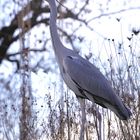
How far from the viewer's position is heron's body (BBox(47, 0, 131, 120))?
6.00m

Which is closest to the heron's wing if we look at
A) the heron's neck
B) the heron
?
the heron

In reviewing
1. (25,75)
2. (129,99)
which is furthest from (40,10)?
(129,99)

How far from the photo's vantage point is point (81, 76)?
610cm

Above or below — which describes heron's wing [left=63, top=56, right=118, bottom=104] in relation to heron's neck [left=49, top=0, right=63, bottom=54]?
below

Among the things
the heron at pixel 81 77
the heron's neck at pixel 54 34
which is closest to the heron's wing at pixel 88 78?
the heron at pixel 81 77

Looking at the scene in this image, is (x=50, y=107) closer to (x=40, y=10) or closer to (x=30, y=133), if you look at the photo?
(x=30, y=133)

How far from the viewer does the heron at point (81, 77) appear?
6.00m

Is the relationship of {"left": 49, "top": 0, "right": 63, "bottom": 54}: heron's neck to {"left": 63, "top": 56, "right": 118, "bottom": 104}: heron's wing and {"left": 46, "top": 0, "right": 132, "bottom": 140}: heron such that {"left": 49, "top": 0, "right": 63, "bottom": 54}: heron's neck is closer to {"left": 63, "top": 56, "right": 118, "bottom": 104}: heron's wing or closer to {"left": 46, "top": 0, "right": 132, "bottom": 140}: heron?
{"left": 46, "top": 0, "right": 132, "bottom": 140}: heron

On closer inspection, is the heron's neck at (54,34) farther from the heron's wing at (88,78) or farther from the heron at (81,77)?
the heron's wing at (88,78)

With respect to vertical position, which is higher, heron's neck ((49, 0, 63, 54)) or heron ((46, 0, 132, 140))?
heron's neck ((49, 0, 63, 54))

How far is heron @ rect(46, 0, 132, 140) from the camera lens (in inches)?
236

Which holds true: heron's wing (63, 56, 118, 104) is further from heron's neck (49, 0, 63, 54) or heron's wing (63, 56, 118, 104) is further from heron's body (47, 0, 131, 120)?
heron's neck (49, 0, 63, 54)

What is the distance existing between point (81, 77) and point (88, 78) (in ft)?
0.23

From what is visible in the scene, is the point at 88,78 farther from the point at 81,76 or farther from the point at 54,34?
the point at 54,34
